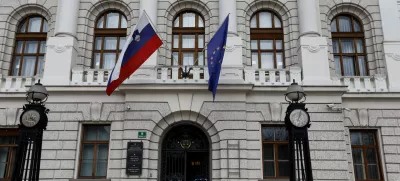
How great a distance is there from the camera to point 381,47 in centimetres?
1677

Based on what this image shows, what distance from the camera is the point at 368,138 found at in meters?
15.9

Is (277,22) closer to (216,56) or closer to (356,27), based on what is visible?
(356,27)

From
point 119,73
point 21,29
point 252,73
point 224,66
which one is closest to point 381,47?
point 252,73

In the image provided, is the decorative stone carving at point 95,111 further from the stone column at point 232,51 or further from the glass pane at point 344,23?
the glass pane at point 344,23

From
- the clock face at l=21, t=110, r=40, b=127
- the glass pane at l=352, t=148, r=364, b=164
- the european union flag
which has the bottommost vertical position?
the glass pane at l=352, t=148, r=364, b=164

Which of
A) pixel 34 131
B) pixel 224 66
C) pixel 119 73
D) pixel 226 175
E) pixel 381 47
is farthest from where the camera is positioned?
pixel 381 47

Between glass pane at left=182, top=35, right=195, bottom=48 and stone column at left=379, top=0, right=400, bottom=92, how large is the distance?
8233 millimetres

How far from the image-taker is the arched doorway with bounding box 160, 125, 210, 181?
1519cm

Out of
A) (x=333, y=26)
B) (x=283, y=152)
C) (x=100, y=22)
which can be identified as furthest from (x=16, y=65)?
(x=333, y=26)

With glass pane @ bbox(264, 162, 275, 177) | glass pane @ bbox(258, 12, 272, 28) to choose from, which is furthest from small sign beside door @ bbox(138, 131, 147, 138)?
glass pane @ bbox(258, 12, 272, 28)

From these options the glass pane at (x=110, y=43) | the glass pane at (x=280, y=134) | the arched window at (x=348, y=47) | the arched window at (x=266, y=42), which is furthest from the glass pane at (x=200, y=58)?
the arched window at (x=348, y=47)

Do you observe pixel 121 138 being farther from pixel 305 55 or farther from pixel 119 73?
pixel 305 55

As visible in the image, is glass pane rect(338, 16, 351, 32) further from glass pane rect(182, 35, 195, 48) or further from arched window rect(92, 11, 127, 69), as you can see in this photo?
arched window rect(92, 11, 127, 69)

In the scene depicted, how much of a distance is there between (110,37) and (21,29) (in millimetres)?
4230
